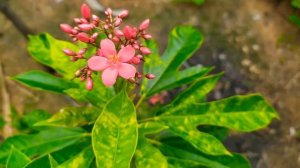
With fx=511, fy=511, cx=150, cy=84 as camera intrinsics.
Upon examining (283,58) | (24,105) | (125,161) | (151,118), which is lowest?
(24,105)

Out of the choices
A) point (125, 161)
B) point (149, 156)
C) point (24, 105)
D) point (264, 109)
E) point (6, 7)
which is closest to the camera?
point (125, 161)

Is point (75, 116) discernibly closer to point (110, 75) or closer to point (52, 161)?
point (52, 161)

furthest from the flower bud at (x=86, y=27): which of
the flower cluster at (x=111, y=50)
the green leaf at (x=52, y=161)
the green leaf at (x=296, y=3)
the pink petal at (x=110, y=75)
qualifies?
the green leaf at (x=296, y=3)

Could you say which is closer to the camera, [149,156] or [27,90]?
[149,156]

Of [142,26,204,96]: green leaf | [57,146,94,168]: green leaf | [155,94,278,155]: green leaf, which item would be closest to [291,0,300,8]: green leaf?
[142,26,204,96]: green leaf

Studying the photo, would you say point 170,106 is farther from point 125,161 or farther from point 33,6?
point 33,6

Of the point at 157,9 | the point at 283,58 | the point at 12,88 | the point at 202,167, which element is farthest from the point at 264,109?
the point at 12,88

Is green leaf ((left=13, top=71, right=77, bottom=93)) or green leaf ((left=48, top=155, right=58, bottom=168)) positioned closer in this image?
green leaf ((left=48, top=155, right=58, bottom=168))

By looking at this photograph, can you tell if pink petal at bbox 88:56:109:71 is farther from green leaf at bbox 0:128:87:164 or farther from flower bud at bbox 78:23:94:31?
green leaf at bbox 0:128:87:164
